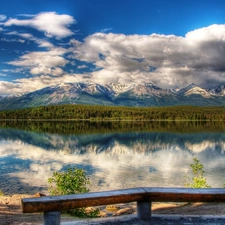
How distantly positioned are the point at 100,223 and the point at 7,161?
4226cm

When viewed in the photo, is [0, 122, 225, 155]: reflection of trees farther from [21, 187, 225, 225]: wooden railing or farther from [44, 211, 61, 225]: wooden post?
[44, 211, 61, 225]: wooden post

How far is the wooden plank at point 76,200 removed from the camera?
21.3ft

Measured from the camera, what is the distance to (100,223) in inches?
297

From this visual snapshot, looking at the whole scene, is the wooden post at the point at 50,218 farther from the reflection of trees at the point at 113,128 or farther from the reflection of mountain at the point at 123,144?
the reflection of trees at the point at 113,128

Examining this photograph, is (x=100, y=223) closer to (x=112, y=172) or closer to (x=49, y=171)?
(x=112, y=172)

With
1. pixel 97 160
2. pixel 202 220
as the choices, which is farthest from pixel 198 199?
pixel 97 160

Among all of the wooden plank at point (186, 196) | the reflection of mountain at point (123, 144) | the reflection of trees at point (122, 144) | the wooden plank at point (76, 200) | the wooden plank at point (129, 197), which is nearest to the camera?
the wooden plank at point (76, 200)

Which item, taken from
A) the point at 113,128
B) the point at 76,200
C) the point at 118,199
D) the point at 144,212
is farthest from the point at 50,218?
the point at 113,128

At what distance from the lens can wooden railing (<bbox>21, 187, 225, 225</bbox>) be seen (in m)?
6.58

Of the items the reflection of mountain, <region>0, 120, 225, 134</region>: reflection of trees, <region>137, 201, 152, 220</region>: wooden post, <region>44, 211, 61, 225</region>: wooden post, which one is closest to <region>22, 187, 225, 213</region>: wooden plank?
<region>44, 211, 61, 225</region>: wooden post

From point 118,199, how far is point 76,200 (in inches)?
37.2

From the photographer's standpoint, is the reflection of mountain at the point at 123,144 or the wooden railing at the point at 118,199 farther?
the reflection of mountain at the point at 123,144

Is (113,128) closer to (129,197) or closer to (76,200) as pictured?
(129,197)

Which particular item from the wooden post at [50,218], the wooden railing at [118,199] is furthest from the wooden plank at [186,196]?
the wooden post at [50,218]
